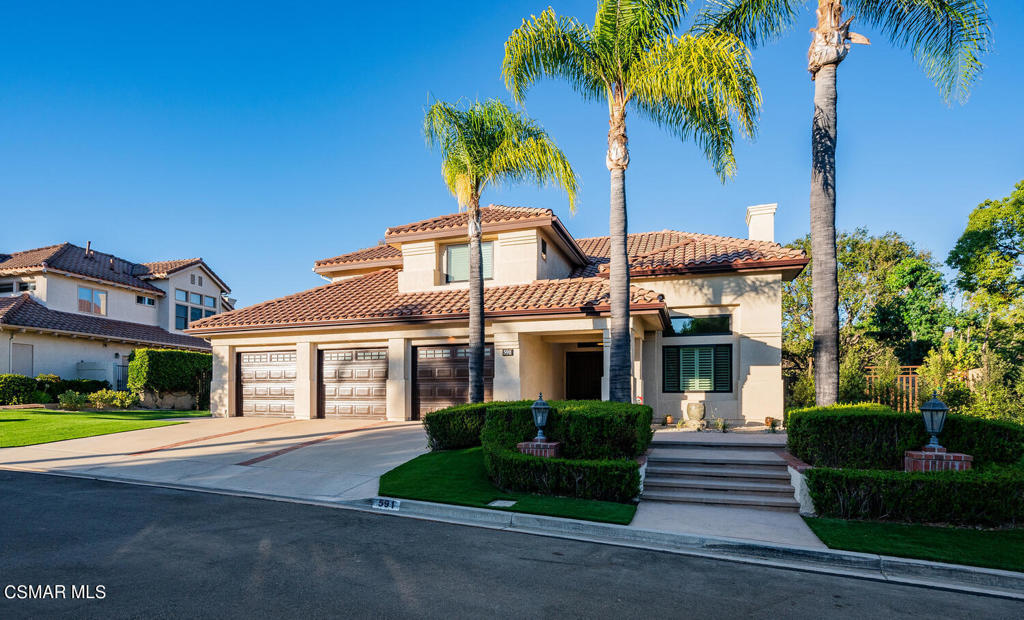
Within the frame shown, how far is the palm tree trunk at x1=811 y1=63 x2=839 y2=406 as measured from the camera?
1015 centimetres

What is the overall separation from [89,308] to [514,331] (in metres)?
27.5

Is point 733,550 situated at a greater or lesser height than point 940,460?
lesser

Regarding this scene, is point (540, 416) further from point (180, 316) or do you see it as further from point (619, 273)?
point (180, 316)

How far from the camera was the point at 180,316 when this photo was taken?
3562 centimetres

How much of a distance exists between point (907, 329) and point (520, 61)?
84.3 feet

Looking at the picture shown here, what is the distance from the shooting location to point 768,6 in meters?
11.9

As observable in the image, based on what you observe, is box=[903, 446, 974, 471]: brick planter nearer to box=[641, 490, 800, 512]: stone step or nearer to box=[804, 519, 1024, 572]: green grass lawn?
box=[804, 519, 1024, 572]: green grass lawn

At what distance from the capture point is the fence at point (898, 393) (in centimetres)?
1509

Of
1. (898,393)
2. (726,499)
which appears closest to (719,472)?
(726,499)

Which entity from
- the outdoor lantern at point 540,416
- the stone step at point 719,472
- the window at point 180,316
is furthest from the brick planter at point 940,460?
the window at point 180,316

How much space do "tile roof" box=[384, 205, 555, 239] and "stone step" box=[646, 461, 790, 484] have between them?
9.80m

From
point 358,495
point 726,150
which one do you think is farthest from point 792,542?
point 726,150

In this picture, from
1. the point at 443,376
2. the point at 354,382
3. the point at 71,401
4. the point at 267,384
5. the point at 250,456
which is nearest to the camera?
the point at 250,456

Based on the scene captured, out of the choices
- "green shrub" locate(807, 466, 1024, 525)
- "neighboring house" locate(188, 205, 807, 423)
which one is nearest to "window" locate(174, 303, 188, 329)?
"neighboring house" locate(188, 205, 807, 423)
